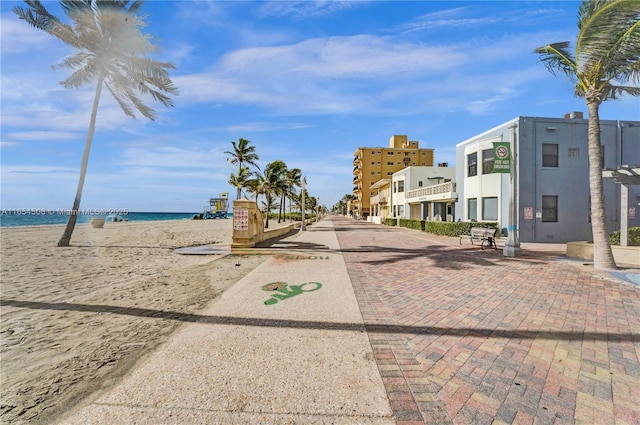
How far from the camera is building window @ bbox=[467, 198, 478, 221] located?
69.8 feet

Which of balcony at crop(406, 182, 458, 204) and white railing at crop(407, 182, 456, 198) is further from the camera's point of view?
white railing at crop(407, 182, 456, 198)

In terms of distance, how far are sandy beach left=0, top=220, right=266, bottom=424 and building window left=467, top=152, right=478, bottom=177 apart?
18.6m

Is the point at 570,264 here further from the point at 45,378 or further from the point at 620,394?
the point at 45,378

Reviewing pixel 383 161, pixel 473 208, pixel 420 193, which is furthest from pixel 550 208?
pixel 383 161

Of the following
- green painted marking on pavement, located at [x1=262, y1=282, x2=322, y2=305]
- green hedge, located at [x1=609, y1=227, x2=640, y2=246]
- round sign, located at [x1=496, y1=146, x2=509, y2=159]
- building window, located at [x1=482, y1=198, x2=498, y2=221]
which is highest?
round sign, located at [x1=496, y1=146, x2=509, y2=159]

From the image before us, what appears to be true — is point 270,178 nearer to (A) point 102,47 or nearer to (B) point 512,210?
(A) point 102,47

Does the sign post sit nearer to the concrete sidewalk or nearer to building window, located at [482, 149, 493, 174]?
building window, located at [482, 149, 493, 174]

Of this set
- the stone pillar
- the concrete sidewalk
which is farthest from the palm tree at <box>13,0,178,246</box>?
the concrete sidewalk

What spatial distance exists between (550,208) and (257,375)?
2149 centimetres

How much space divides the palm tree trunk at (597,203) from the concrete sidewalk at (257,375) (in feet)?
29.3

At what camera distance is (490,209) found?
2030cm

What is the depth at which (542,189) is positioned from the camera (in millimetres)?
18281

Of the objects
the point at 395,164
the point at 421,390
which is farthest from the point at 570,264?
the point at 395,164

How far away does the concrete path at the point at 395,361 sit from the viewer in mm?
2613
